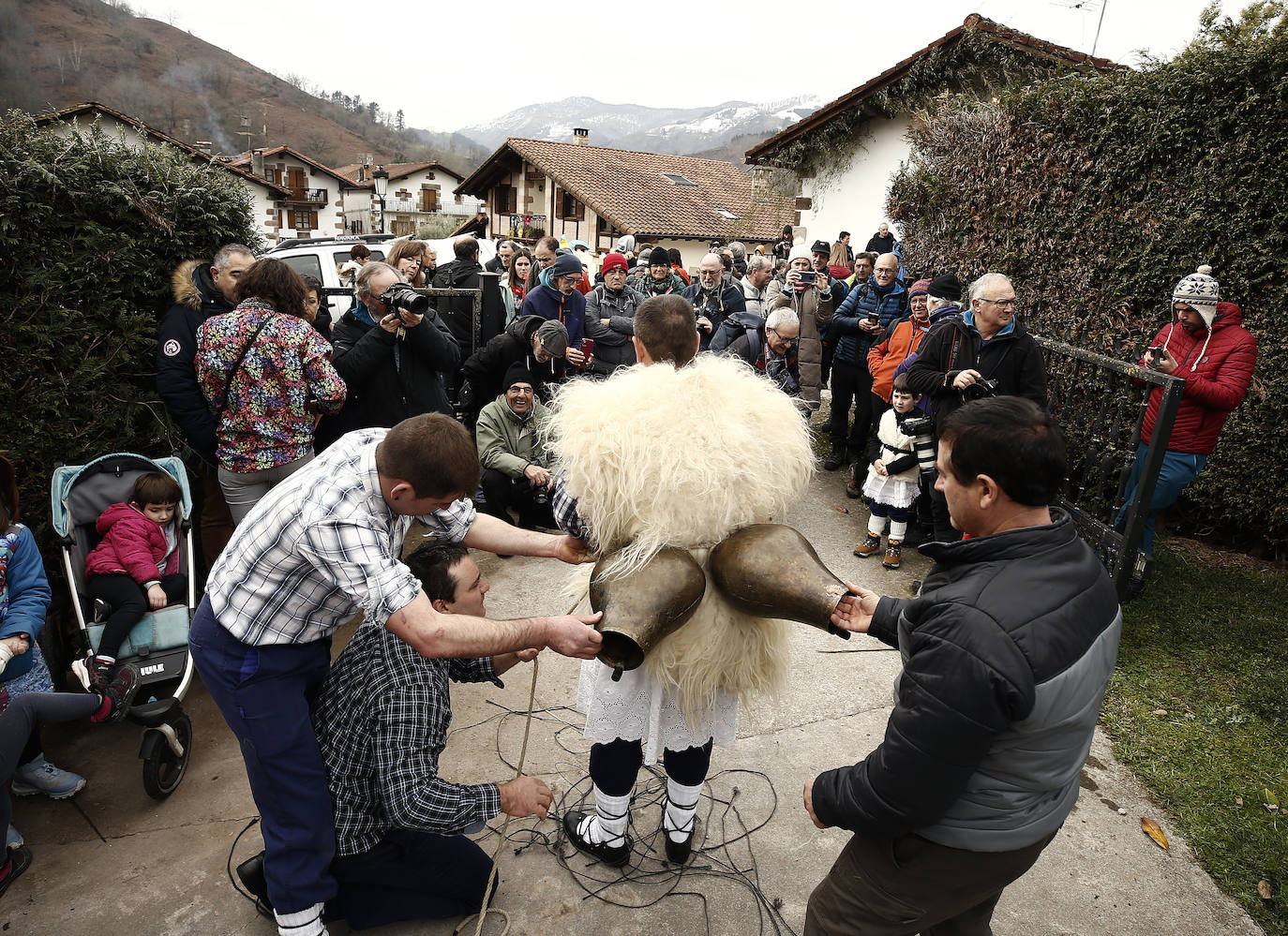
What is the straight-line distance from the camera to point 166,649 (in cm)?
341

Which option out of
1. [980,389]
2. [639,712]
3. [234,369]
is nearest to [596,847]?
[639,712]

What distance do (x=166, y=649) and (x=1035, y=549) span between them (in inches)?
146

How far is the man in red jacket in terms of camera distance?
14.6 ft

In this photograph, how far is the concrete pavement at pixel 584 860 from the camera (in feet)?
8.41

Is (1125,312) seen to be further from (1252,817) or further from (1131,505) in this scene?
(1252,817)

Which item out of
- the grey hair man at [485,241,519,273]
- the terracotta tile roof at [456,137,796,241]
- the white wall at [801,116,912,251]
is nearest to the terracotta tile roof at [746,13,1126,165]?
the white wall at [801,116,912,251]

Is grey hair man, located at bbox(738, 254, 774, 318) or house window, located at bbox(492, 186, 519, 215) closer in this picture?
grey hair man, located at bbox(738, 254, 774, 318)

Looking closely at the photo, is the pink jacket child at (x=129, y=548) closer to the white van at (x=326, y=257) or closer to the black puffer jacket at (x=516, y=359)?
the black puffer jacket at (x=516, y=359)

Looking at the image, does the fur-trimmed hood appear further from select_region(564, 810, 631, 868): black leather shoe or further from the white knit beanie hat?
the white knit beanie hat

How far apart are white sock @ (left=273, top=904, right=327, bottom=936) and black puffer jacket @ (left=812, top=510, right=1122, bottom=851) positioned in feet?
5.63

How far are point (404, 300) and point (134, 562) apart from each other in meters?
1.99

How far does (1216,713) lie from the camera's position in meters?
3.82

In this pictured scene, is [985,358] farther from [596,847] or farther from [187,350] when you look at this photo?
[187,350]

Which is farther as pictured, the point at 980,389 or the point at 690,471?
the point at 980,389
